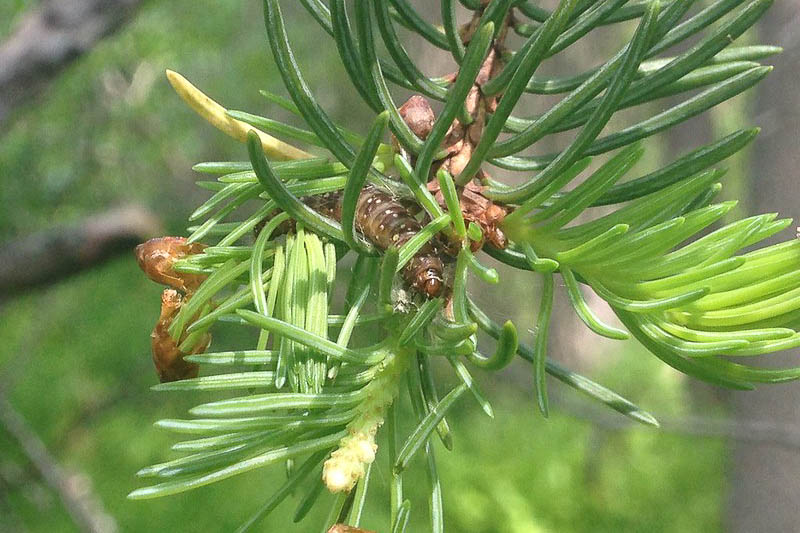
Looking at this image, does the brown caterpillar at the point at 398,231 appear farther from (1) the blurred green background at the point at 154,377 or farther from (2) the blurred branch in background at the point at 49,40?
(1) the blurred green background at the point at 154,377

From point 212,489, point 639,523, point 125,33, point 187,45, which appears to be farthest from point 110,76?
point 639,523

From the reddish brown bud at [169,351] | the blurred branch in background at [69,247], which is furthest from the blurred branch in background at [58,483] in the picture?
the reddish brown bud at [169,351]

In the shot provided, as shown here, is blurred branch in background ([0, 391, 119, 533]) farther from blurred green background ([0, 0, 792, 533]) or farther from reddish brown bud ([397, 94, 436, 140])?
reddish brown bud ([397, 94, 436, 140])

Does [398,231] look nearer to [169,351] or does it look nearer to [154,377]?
[169,351]

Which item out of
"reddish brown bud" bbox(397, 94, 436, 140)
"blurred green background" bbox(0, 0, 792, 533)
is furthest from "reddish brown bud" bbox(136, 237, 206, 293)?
"blurred green background" bbox(0, 0, 792, 533)

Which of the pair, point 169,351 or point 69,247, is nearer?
point 169,351

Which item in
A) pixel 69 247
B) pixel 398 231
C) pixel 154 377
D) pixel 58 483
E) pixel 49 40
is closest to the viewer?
pixel 398 231

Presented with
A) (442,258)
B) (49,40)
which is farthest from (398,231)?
(49,40)
